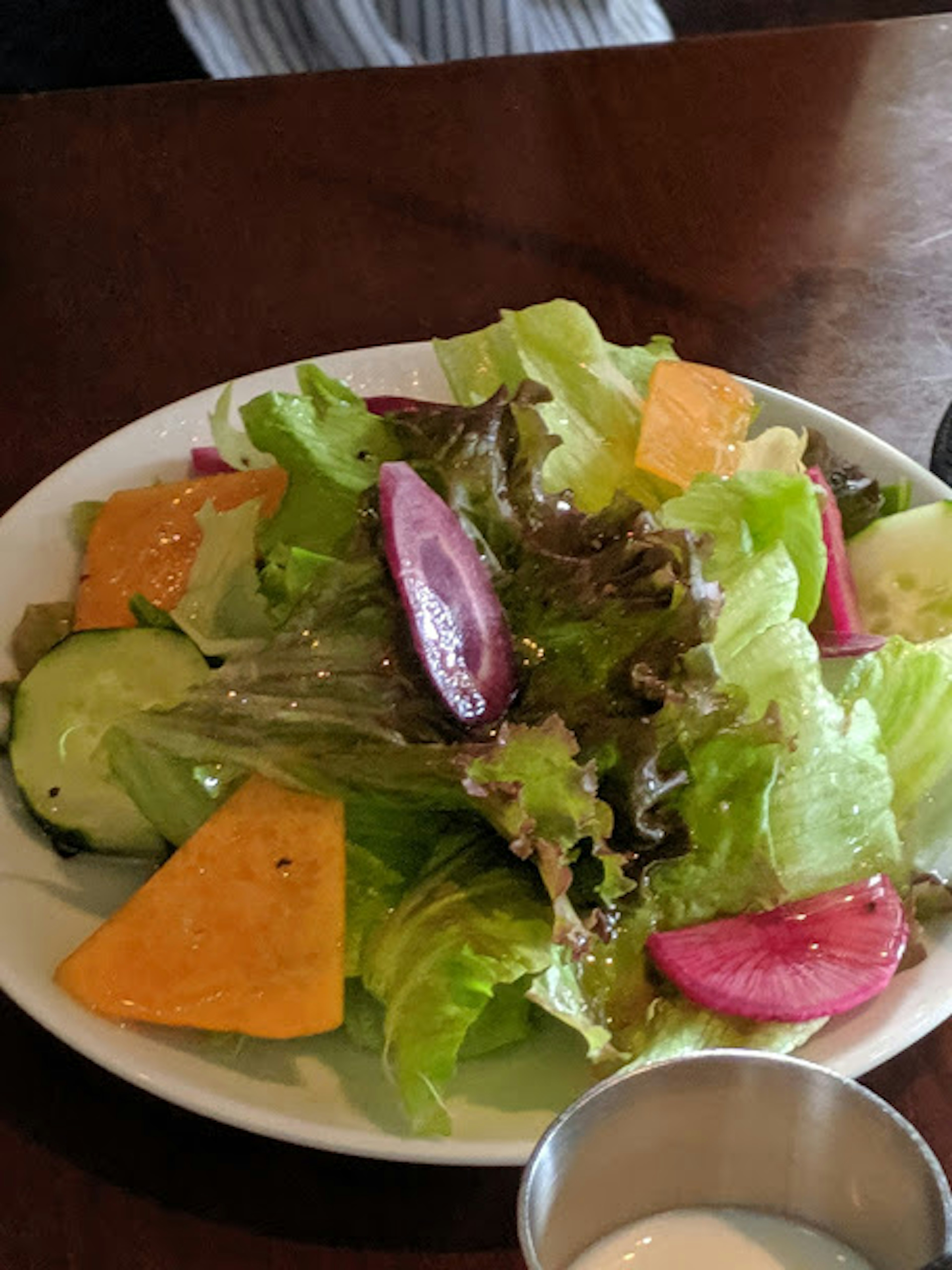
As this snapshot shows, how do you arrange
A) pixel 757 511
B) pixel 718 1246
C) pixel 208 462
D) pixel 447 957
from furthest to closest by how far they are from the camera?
1. pixel 208 462
2. pixel 757 511
3. pixel 447 957
4. pixel 718 1246

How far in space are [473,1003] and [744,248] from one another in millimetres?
1278

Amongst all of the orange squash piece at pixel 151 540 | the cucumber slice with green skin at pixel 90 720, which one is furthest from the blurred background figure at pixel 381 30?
the cucumber slice with green skin at pixel 90 720

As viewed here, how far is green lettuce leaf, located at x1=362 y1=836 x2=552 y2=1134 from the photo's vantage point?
36.0 inches

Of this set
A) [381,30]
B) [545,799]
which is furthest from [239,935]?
[381,30]

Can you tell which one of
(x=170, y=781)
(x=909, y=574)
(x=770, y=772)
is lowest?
(x=909, y=574)

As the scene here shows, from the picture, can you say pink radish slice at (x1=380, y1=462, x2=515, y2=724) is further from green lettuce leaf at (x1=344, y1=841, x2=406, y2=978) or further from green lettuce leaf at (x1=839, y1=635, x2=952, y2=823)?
green lettuce leaf at (x1=839, y1=635, x2=952, y2=823)

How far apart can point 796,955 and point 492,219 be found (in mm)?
1247

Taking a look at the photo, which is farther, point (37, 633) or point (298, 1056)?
point (37, 633)

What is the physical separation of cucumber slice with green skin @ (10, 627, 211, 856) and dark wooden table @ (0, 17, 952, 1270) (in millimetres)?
448

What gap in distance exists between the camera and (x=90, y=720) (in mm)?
1147

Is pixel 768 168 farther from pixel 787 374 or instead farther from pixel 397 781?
pixel 397 781

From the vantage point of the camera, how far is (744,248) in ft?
6.24

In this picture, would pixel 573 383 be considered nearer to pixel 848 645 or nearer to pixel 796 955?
pixel 848 645

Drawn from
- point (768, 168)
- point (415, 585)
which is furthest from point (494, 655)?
point (768, 168)
